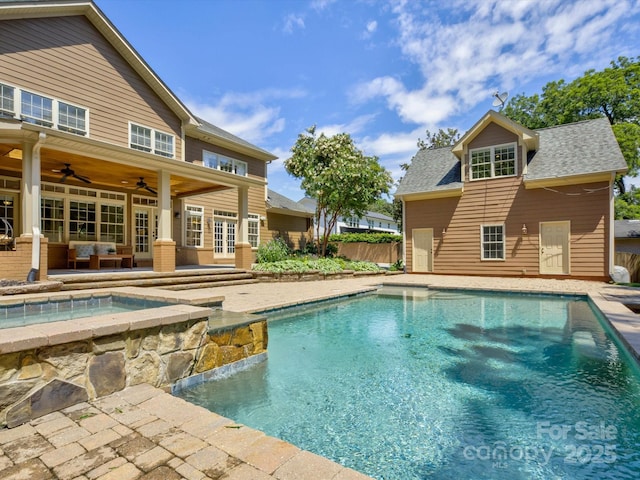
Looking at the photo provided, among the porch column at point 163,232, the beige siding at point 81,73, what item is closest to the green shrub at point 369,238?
the beige siding at point 81,73

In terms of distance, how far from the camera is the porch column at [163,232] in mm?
9047

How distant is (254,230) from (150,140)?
6.24 metres

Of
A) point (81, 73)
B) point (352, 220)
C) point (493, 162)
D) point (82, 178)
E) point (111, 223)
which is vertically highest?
point (81, 73)

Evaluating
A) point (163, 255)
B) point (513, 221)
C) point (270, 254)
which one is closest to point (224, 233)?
point (270, 254)

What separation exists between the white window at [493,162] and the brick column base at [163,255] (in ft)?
39.6

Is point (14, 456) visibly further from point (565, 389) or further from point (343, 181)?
point (343, 181)

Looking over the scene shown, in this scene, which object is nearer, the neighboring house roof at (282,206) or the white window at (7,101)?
the white window at (7,101)

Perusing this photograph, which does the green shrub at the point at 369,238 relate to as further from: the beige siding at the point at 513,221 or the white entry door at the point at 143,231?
the white entry door at the point at 143,231

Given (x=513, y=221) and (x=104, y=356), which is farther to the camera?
(x=513, y=221)

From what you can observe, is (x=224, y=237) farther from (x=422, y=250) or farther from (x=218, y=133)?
(x=422, y=250)

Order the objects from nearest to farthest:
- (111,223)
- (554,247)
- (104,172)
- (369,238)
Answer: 1. (104,172)
2. (111,223)
3. (554,247)
4. (369,238)

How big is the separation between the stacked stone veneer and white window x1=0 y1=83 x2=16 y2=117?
376 inches

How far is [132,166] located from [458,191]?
1213 centimetres

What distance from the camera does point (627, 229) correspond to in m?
20.5
